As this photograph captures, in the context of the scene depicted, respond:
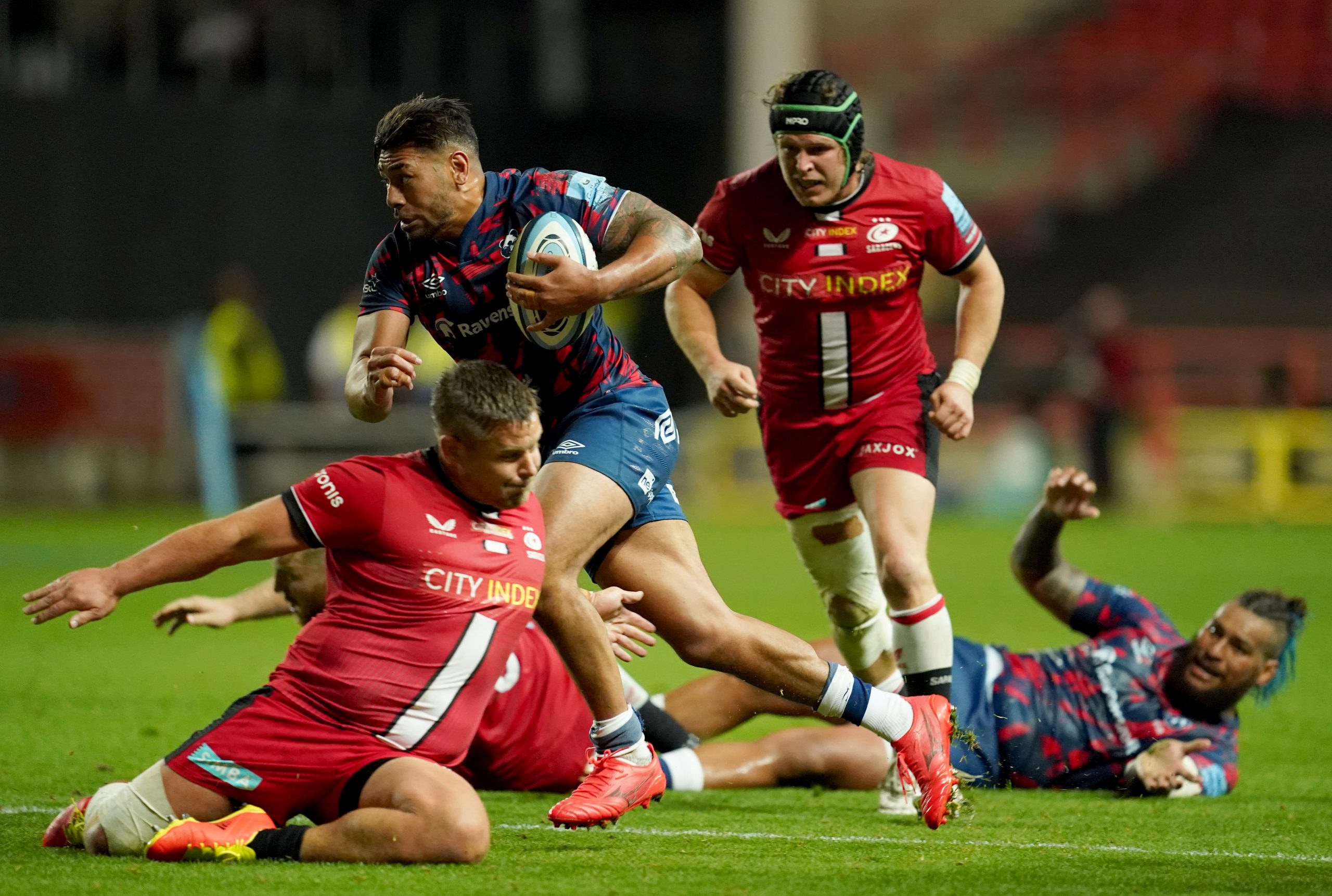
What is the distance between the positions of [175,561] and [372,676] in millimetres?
592

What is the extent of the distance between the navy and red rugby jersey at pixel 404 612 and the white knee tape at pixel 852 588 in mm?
2053

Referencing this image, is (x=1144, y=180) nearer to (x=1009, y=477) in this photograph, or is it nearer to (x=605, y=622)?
(x=1009, y=477)

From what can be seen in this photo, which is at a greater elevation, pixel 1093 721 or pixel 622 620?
pixel 622 620

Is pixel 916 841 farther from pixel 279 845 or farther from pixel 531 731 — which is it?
pixel 279 845

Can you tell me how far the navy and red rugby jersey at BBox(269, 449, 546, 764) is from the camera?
4.55 metres

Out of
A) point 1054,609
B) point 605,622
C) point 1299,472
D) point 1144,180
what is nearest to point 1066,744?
point 1054,609

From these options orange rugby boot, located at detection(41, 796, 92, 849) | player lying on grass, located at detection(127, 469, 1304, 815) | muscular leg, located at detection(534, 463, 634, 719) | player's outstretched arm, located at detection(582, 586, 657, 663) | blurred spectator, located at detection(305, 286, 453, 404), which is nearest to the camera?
orange rugby boot, located at detection(41, 796, 92, 849)

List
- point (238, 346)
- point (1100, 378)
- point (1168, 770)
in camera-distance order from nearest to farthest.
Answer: point (1168, 770) < point (238, 346) < point (1100, 378)

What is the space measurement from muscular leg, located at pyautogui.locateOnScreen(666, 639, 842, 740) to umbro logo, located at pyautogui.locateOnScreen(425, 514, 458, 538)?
1937 mm

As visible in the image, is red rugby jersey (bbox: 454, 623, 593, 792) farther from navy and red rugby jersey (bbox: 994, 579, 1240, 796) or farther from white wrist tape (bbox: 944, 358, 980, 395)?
white wrist tape (bbox: 944, 358, 980, 395)

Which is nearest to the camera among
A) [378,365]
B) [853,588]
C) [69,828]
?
[69,828]

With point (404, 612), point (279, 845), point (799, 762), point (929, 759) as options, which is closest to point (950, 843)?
point (929, 759)

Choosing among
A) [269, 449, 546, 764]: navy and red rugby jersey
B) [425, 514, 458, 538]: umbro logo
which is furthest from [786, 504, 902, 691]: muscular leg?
[425, 514, 458, 538]: umbro logo

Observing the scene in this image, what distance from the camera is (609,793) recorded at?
4.97 meters
